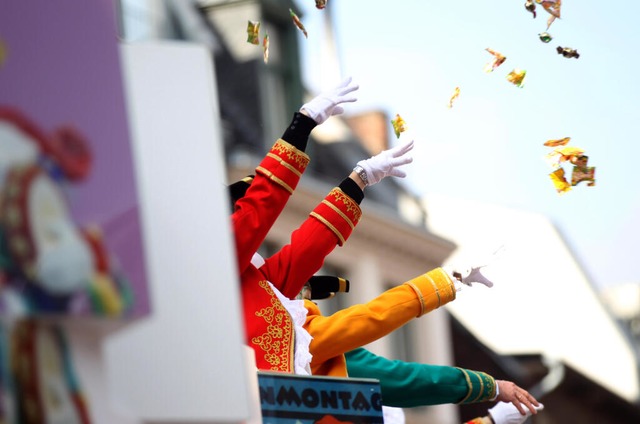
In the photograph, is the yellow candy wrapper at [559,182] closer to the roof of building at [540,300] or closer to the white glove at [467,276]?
the white glove at [467,276]

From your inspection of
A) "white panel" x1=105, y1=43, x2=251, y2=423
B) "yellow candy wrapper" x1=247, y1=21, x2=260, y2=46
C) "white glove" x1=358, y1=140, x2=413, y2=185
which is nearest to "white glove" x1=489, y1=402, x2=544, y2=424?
"white glove" x1=358, y1=140, x2=413, y2=185

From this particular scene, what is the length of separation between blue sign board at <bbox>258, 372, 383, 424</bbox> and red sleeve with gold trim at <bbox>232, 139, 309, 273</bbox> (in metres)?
0.63

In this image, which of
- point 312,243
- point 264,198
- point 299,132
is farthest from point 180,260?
point 312,243

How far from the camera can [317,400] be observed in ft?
15.4

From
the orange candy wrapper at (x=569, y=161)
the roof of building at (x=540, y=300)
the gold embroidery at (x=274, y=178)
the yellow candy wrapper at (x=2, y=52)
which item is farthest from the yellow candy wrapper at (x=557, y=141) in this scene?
the roof of building at (x=540, y=300)

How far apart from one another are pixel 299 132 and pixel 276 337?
2.44 ft

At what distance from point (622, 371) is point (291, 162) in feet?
67.4

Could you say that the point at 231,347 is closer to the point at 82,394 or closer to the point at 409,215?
the point at 82,394

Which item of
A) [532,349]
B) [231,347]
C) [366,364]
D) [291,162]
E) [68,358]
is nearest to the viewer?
[68,358]

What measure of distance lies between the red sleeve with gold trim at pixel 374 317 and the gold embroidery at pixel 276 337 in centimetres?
23

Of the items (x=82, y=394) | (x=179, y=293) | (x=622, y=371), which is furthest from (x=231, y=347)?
(x=622, y=371)

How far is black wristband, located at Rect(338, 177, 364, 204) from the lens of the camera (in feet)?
18.5

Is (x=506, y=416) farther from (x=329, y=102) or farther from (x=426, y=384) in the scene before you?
(x=329, y=102)

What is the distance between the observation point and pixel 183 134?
378 cm
